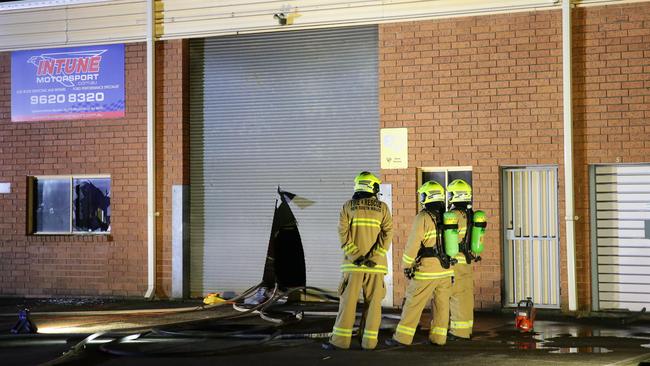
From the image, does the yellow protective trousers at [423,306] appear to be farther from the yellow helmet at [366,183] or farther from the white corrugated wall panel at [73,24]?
the white corrugated wall panel at [73,24]

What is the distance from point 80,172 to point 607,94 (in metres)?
9.55

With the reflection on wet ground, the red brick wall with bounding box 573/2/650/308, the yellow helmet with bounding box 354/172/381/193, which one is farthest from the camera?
the red brick wall with bounding box 573/2/650/308

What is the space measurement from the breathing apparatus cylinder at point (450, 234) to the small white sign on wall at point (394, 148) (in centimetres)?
424

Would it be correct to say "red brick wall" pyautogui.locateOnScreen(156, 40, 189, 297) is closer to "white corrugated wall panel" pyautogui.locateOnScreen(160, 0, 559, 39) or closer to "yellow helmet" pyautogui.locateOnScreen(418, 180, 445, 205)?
"white corrugated wall panel" pyautogui.locateOnScreen(160, 0, 559, 39)

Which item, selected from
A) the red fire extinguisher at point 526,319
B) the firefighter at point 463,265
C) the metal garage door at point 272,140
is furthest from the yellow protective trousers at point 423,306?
the metal garage door at point 272,140

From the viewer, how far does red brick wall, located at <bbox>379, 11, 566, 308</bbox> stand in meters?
13.2

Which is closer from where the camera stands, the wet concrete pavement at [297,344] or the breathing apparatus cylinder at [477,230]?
the wet concrete pavement at [297,344]

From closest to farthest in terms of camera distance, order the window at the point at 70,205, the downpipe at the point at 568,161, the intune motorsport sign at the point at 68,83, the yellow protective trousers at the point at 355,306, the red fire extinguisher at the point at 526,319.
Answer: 1. the yellow protective trousers at the point at 355,306
2. the red fire extinguisher at the point at 526,319
3. the downpipe at the point at 568,161
4. the intune motorsport sign at the point at 68,83
5. the window at the point at 70,205

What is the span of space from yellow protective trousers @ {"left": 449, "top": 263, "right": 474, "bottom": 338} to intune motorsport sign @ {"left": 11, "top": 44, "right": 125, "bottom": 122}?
795 cm

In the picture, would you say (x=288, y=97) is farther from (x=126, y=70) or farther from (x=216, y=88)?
(x=126, y=70)

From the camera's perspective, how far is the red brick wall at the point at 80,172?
606 inches

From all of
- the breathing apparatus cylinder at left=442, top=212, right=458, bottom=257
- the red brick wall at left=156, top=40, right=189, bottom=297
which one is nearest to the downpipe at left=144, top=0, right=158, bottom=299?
the red brick wall at left=156, top=40, right=189, bottom=297

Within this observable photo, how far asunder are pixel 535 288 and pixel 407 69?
416cm

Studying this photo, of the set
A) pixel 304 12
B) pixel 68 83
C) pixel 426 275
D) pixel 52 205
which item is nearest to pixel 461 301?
pixel 426 275
